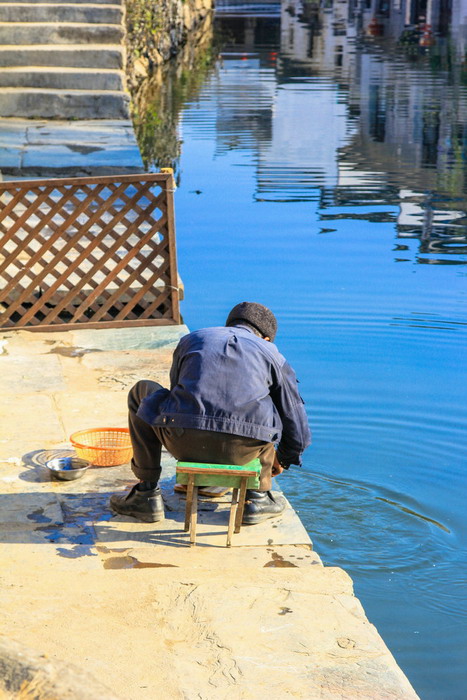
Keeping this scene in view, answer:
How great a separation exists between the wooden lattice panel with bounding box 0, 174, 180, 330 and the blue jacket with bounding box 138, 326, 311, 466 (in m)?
3.12

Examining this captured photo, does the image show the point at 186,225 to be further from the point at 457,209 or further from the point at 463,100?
the point at 463,100

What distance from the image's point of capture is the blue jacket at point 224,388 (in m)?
4.34

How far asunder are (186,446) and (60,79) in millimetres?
10740

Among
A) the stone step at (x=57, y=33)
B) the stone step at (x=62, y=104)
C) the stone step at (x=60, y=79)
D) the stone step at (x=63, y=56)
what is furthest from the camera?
the stone step at (x=57, y=33)

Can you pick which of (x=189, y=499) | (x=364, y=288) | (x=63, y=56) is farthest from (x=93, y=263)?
(x=63, y=56)

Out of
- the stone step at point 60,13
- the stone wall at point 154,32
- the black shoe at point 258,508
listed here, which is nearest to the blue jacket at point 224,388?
the black shoe at point 258,508

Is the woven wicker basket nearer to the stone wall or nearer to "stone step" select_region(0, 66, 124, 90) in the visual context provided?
"stone step" select_region(0, 66, 124, 90)

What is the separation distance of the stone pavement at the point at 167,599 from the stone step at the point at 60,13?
36.0 feet

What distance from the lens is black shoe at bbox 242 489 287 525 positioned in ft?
15.4

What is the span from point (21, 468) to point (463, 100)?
57.2 ft

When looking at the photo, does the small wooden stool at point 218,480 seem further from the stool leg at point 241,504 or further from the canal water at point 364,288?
the canal water at point 364,288

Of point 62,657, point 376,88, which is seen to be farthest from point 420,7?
point 62,657

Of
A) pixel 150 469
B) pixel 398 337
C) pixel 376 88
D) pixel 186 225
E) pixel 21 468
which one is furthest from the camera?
pixel 376 88

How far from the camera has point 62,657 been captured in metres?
3.19
